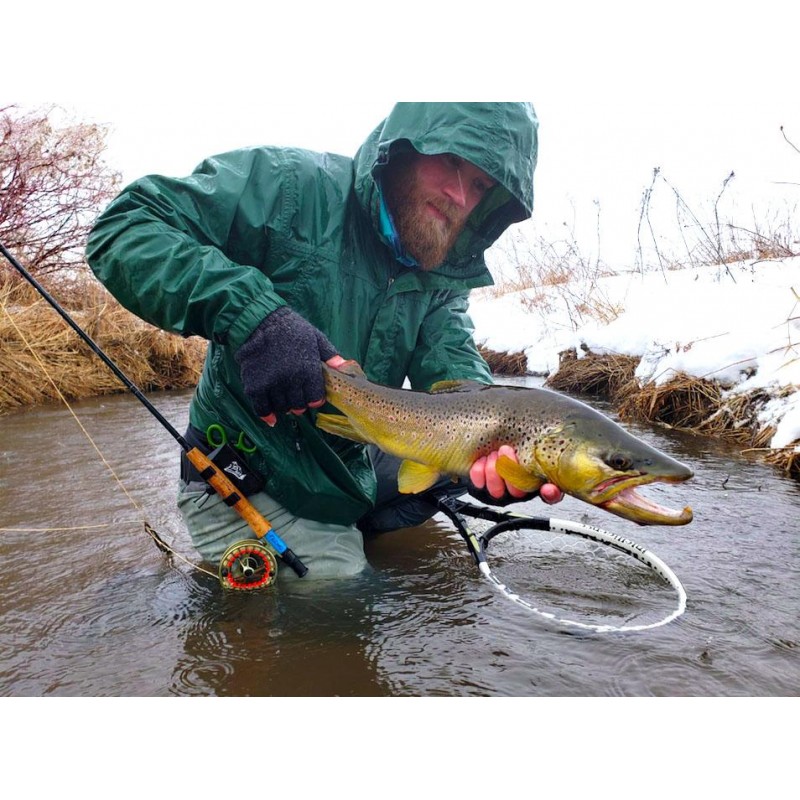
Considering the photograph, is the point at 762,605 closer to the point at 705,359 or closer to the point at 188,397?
the point at 705,359

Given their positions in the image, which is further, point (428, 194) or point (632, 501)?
point (428, 194)

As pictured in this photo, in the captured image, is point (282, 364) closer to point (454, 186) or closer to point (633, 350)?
point (454, 186)

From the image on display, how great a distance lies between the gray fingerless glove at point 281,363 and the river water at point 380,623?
807 millimetres

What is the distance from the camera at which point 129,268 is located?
2287mm

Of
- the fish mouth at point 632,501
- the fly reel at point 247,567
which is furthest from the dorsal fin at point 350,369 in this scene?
the fish mouth at point 632,501

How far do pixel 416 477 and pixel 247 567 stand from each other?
0.79 metres

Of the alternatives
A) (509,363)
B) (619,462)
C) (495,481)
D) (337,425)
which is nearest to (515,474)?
(495,481)

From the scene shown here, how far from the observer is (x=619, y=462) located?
203 cm

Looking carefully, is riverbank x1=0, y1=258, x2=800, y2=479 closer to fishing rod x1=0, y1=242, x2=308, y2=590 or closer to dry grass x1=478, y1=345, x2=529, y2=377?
dry grass x1=478, y1=345, x2=529, y2=377

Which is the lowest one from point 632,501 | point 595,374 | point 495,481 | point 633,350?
point 595,374

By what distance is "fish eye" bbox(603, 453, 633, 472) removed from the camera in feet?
6.61

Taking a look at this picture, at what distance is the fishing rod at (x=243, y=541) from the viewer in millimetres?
2631

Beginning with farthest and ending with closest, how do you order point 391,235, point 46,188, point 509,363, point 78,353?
point 509,363
point 46,188
point 78,353
point 391,235

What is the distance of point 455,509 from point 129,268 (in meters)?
1.82
